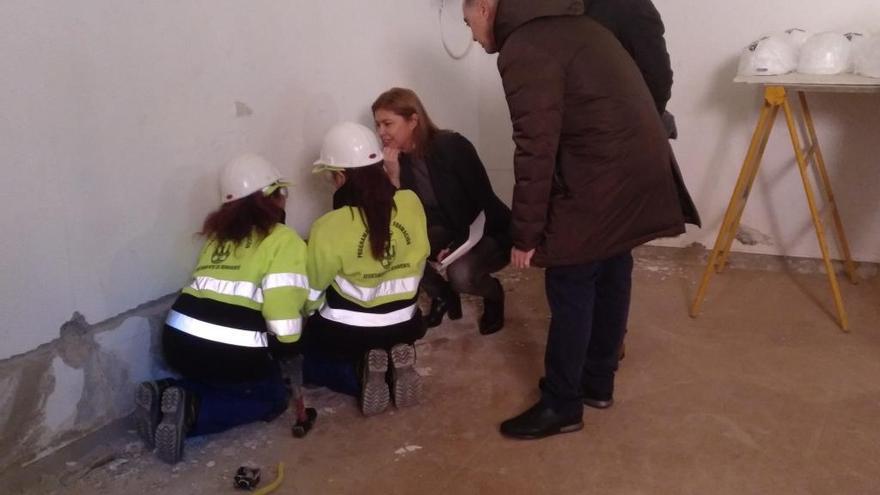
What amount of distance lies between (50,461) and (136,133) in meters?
0.93

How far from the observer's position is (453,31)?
3.61 m

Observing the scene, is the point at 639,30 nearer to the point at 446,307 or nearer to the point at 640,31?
the point at 640,31

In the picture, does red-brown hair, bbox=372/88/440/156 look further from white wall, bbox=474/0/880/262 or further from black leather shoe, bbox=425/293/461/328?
white wall, bbox=474/0/880/262

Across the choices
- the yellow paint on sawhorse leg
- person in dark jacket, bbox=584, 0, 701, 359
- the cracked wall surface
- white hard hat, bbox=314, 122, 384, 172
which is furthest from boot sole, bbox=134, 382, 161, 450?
the yellow paint on sawhorse leg

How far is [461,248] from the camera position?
284 centimetres

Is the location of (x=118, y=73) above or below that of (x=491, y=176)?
above

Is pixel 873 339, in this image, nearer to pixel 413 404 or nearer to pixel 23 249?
pixel 413 404

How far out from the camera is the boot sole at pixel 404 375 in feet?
7.66

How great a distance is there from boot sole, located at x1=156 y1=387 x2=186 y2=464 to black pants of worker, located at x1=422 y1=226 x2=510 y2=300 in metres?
1.10

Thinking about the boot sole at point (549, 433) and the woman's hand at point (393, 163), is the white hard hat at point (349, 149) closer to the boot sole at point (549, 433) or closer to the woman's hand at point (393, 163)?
the woman's hand at point (393, 163)

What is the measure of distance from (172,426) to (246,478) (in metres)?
0.26

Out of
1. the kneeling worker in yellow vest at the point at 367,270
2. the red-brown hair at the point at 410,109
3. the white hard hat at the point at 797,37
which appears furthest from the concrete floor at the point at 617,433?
the white hard hat at the point at 797,37

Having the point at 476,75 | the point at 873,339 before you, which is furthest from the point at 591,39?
the point at 476,75

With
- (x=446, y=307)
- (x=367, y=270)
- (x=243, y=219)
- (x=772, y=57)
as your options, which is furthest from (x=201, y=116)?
(x=772, y=57)
